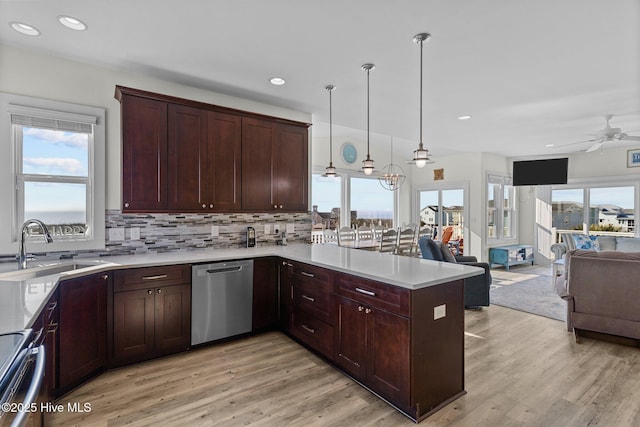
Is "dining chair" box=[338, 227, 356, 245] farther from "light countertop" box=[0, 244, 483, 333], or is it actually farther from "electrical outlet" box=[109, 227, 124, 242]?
"electrical outlet" box=[109, 227, 124, 242]

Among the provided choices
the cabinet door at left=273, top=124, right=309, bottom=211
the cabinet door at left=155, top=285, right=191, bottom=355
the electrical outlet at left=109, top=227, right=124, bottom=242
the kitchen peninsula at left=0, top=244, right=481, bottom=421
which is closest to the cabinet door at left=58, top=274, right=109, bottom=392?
the kitchen peninsula at left=0, top=244, right=481, bottom=421

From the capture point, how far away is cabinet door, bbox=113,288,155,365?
2686mm

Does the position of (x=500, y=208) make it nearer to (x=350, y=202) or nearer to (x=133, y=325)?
(x=350, y=202)

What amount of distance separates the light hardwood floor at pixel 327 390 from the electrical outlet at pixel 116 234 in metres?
1.22

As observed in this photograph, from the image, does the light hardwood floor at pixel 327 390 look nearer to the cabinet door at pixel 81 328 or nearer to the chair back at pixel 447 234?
the cabinet door at pixel 81 328

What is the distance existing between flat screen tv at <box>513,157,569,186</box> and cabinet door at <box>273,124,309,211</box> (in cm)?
627

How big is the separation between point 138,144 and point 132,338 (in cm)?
176

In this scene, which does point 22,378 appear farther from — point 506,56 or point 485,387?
point 506,56

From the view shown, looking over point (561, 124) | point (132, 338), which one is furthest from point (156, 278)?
point (561, 124)

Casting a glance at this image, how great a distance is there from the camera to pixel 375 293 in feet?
7.48

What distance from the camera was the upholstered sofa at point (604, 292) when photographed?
3.12 m

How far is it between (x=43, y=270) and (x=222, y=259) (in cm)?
137

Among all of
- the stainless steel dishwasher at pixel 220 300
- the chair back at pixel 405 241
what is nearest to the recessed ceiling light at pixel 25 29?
the stainless steel dishwasher at pixel 220 300

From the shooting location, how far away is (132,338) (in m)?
2.75
